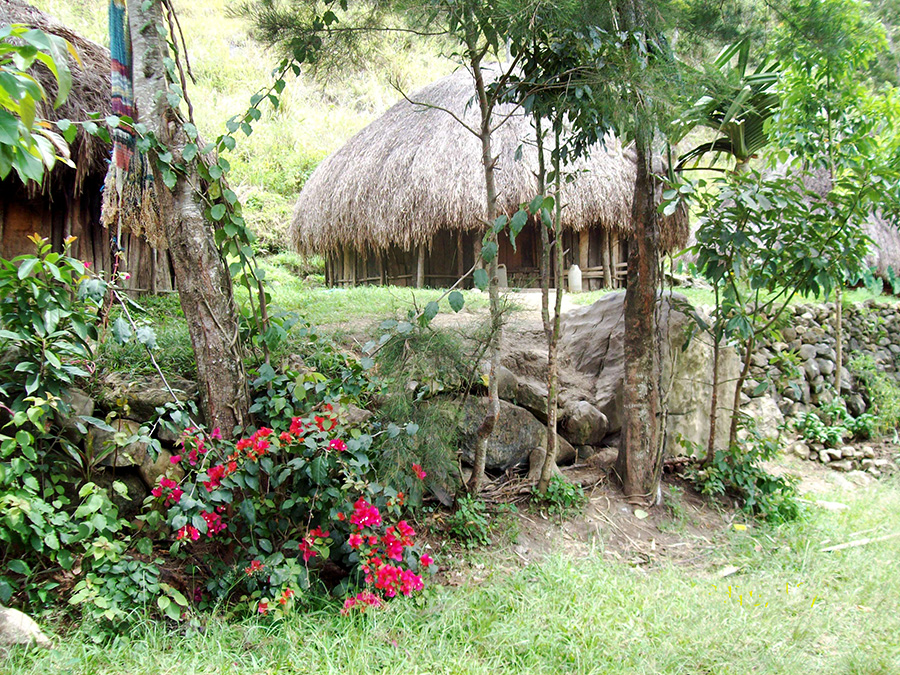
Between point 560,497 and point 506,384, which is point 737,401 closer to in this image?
point 560,497

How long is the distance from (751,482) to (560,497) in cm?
119

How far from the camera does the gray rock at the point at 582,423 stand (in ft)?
11.8

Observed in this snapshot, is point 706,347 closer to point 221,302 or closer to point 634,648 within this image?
point 634,648

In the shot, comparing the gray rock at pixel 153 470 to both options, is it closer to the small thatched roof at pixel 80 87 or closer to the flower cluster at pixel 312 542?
the flower cluster at pixel 312 542

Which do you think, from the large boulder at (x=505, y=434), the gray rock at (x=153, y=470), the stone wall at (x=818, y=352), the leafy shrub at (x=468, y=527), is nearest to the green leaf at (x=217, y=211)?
the gray rock at (x=153, y=470)

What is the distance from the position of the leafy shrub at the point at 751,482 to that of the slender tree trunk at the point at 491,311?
1.44 meters

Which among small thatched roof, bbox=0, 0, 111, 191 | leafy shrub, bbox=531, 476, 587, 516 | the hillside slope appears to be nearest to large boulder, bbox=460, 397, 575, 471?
leafy shrub, bbox=531, 476, 587, 516

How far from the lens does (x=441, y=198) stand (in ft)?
24.5

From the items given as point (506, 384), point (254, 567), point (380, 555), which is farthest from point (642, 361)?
point (254, 567)

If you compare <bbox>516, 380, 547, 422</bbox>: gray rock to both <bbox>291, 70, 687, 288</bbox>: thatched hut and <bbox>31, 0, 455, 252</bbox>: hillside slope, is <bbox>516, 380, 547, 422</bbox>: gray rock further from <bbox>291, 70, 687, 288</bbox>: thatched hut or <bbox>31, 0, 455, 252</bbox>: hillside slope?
<bbox>31, 0, 455, 252</bbox>: hillside slope

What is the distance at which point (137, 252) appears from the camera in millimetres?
5234

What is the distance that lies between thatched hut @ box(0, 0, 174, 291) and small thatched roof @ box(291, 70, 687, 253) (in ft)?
11.2

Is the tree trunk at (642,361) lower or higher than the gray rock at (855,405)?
higher

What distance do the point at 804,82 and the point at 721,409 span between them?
210 cm
